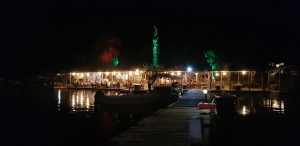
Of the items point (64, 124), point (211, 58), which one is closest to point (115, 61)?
point (211, 58)

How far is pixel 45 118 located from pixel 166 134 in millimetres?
13133

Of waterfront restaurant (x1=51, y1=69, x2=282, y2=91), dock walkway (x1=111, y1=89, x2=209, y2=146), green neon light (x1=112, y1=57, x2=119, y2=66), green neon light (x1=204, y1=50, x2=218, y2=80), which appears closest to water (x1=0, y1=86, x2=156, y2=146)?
dock walkway (x1=111, y1=89, x2=209, y2=146)

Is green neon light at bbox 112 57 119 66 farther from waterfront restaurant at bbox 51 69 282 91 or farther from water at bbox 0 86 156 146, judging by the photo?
water at bbox 0 86 156 146

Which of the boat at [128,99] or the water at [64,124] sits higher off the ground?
the boat at [128,99]

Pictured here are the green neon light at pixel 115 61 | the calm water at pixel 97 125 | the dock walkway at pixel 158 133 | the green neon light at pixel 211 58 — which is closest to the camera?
the dock walkway at pixel 158 133

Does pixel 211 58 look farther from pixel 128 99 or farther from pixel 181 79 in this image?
pixel 128 99

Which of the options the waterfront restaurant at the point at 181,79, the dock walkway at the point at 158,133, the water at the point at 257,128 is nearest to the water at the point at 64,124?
the dock walkway at the point at 158,133

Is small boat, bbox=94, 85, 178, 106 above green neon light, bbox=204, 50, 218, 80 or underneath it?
underneath

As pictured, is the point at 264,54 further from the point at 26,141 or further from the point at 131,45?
the point at 26,141

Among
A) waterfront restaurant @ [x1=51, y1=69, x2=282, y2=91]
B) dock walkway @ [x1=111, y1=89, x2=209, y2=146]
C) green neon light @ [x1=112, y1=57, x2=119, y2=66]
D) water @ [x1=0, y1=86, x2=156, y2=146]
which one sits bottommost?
water @ [x1=0, y1=86, x2=156, y2=146]

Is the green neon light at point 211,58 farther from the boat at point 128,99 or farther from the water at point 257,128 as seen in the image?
the water at point 257,128

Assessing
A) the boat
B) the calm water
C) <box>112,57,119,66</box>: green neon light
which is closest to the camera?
the calm water

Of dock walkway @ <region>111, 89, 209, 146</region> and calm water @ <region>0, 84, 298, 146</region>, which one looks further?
calm water @ <region>0, 84, 298, 146</region>

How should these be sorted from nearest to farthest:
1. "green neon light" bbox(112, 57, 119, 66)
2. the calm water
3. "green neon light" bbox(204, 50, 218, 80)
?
the calm water → "green neon light" bbox(204, 50, 218, 80) → "green neon light" bbox(112, 57, 119, 66)
